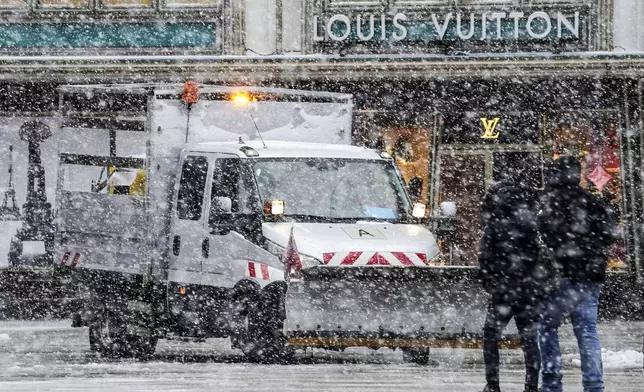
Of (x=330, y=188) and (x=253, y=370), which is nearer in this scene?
(x=253, y=370)

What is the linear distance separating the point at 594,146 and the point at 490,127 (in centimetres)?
167

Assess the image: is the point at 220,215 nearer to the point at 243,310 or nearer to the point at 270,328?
the point at 243,310

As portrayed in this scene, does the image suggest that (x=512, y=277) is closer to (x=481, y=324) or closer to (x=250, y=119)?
(x=481, y=324)

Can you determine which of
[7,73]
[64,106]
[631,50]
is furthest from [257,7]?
[64,106]

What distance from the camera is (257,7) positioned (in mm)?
24109

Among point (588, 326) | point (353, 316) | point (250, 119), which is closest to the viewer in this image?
point (588, 326)

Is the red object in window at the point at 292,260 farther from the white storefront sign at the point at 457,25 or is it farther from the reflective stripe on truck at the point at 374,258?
the white storefront sign at the point at 457,25

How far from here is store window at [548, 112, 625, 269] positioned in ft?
77.7

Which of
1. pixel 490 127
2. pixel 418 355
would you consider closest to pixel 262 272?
pixel 418 355

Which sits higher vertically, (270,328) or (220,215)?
(220,215)

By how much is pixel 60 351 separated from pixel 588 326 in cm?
728

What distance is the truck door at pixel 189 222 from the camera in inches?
580

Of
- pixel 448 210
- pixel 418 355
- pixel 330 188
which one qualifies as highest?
pixel 330 188

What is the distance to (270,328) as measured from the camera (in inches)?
548
